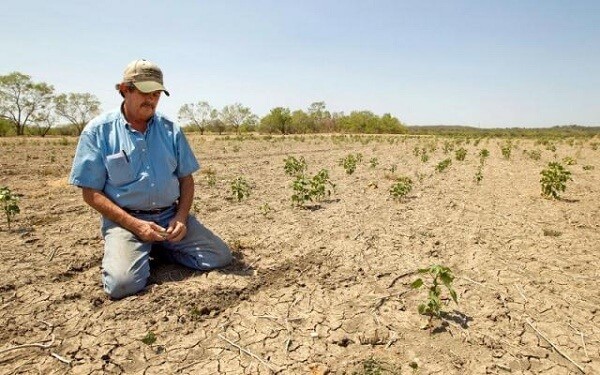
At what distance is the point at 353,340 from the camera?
8.46 feet

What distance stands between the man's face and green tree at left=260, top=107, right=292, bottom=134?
65.7 metres

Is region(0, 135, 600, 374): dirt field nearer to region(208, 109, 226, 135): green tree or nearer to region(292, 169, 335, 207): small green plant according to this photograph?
region(292, 169, 335, 207): small green plant

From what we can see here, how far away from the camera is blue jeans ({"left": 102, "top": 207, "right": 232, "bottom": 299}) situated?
10.0ft

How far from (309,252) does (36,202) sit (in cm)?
522

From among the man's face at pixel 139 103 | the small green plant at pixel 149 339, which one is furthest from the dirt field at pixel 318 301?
the man's face at pixel 139 103

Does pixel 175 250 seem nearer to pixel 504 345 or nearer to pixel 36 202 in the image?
pixel 504 345

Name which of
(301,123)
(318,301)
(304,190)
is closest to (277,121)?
(301,123)

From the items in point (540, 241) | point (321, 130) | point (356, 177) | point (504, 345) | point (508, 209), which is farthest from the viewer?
point (321, 130)

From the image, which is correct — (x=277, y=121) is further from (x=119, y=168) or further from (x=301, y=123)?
(x=119, y=168)

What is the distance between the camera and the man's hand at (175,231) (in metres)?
3.29

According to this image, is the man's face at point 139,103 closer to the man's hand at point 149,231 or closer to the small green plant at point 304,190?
the man's hand at point 149,231

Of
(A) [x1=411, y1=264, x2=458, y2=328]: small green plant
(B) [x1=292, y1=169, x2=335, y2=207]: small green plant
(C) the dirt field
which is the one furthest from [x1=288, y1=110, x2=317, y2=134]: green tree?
(A) [x1=411, y1=264, x2=458, y2=328]: small green plant

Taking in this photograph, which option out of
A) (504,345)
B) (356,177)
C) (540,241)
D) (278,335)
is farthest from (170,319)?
(356,177)

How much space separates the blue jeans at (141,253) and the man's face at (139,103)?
87 centimetres
